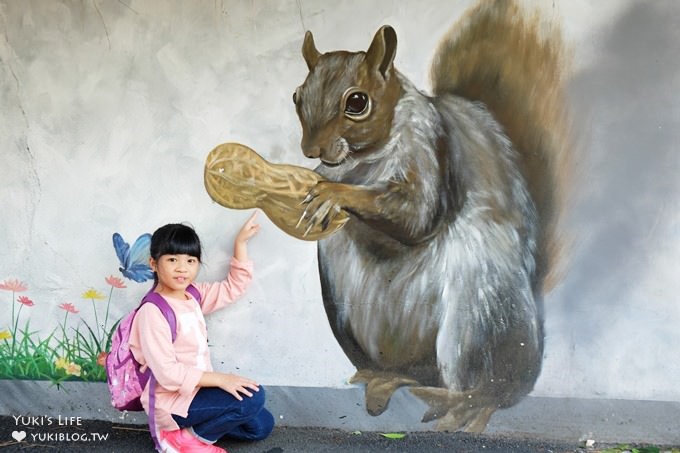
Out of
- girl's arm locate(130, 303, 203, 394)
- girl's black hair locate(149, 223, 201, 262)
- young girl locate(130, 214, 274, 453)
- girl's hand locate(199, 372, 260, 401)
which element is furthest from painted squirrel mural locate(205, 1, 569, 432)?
girl's arm locate(130, 303, 203, 394)

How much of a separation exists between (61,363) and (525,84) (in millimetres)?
3018

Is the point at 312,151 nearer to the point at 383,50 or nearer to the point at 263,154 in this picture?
the point at 263,154

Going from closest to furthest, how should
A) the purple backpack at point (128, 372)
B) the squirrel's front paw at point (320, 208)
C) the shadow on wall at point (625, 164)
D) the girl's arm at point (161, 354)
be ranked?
1. the girl's arm at point (161, 354)
2. the purple backpack at point (128, 372)
3. the shadow on wall at point (625, 164)
4. the squirrel's front paw at point (320, 208)

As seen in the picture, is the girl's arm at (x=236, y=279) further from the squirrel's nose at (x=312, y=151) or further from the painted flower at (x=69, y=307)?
the painted flower at (x=69, y=307)

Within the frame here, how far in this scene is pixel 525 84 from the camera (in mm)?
3270

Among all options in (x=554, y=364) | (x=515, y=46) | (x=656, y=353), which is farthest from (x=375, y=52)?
(x=656, y=353)

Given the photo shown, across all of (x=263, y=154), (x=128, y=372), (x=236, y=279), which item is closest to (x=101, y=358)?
(x=128, y=372)

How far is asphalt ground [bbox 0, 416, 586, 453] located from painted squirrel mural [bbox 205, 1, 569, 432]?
0.12m

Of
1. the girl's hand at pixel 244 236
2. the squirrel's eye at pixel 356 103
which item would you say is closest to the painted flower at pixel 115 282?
the girl's hand at pixel 244 236

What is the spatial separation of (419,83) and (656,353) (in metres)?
1.91

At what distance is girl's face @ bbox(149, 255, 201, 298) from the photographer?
115 inches

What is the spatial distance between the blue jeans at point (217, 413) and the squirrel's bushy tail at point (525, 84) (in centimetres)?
165

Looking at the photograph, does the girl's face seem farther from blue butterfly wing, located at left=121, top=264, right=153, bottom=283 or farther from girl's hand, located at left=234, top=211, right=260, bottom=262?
blue butterfly wing, located at left=121, top=264, right=153, bottom=283

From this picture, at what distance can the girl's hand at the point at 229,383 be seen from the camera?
2.90m
